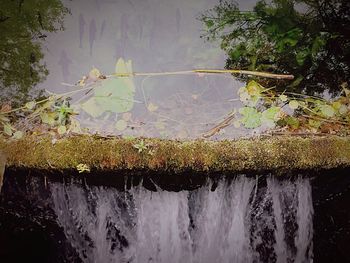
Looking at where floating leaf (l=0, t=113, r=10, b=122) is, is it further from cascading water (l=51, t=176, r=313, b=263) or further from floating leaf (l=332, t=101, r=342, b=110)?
floating leaf (l=332, t=101, r=342, b=110)

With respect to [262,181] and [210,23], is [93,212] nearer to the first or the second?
[262,181]

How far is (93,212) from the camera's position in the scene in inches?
106

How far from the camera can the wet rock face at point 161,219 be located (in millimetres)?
2637

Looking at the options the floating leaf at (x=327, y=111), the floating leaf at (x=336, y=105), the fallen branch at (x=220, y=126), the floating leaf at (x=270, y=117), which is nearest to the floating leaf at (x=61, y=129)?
the fallen branch at (x=220, y=126)

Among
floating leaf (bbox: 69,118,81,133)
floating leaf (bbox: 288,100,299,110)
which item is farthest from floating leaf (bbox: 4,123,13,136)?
floating leaf (bbox: 288,100,299,110)

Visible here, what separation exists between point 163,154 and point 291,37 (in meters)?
2.19

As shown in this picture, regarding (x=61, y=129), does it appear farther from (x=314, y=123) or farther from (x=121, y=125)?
(x=314, y=123)

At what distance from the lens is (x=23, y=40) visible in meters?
3.36

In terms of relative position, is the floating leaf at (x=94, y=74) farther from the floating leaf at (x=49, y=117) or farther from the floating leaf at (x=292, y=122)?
the floating leaf at (x=292, y=122)

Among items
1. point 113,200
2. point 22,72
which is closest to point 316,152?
point 113,200

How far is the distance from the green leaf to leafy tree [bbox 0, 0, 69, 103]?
2.11m

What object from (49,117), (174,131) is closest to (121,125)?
(174,131)

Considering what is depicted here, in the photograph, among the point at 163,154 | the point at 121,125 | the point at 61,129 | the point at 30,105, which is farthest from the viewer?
the point at 30,105

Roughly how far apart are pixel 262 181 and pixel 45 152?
5.99 feet
